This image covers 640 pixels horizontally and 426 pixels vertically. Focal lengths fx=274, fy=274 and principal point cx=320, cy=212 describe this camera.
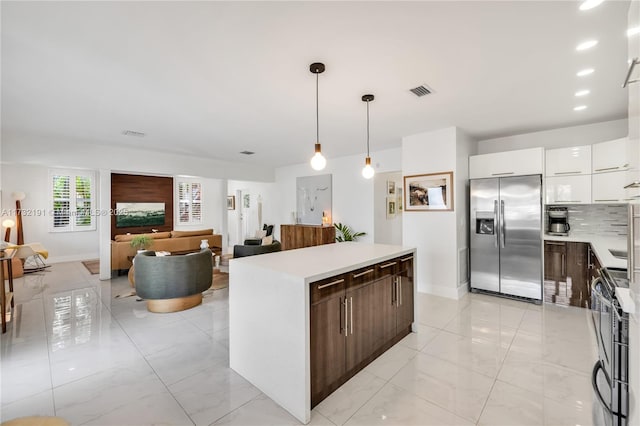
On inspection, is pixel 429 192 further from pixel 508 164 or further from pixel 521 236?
pixel 521 236

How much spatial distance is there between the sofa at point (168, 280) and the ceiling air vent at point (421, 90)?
347 cm

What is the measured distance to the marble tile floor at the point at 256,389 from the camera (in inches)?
74.7

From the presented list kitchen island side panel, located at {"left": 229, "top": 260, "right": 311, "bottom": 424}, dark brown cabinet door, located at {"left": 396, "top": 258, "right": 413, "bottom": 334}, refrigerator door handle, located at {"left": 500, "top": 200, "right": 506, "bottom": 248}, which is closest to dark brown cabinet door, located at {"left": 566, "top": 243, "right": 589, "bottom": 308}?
refrigerator door handle, located at {"left": 500, "top": 200, "right": 506, "bottom": 248}

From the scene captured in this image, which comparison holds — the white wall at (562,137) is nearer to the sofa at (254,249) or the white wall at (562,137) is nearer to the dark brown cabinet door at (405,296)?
the dark brown cabinet door at (405,296)

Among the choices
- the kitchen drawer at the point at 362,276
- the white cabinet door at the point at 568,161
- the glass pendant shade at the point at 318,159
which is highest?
the white cabinet door at the point at 568,161

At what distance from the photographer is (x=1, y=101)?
320cm

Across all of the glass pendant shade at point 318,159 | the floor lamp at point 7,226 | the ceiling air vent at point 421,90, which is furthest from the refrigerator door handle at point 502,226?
the floor lamp at point 7,226

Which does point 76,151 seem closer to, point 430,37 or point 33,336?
point 33,336

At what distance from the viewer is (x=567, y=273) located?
3.85m

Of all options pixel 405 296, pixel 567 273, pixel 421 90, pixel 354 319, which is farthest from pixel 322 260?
pixel 567 273

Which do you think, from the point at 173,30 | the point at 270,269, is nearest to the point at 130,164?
the point at 173,30

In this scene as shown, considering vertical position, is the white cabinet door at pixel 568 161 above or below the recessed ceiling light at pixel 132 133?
below

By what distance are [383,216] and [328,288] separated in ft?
15.5

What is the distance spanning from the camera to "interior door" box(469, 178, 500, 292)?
4.32 m
